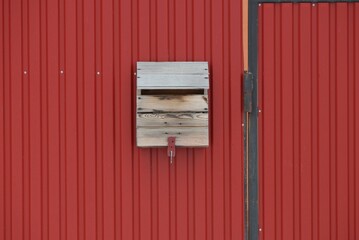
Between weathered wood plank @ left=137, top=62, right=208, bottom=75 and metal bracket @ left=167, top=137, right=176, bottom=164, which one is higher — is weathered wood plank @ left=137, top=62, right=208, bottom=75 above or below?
above

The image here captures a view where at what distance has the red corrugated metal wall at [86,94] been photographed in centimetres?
406

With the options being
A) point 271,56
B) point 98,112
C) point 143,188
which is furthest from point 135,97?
point 271,56

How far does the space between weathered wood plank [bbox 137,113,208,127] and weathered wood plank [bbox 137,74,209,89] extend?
19cm

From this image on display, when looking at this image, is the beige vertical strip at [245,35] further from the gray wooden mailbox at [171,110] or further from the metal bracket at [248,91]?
the gray wooden mailbox at [171,110]

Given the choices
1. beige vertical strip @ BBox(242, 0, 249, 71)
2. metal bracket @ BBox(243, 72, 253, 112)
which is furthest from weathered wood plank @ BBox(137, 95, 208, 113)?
beige vertical strip @ BBox(242, 0, 249, 71)

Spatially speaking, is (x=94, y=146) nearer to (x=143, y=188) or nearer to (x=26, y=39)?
(x=143, y=188)

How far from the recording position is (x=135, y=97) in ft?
13.3

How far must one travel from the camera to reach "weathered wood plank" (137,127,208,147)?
12.7 feet

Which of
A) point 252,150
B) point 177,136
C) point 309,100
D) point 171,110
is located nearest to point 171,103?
point 171,110

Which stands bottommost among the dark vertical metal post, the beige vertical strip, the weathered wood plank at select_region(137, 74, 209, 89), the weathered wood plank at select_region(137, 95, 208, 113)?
the dark vertical metal post

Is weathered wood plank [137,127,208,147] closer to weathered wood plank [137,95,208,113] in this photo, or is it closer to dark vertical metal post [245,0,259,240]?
weathered wood plank [137,95,208,113]

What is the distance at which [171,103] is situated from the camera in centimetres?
388

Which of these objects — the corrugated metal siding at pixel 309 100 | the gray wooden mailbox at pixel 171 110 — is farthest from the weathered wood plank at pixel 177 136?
the corrugated metal siding at pixel 309 100

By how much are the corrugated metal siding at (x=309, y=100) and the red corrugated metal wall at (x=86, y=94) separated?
0.98 ft
